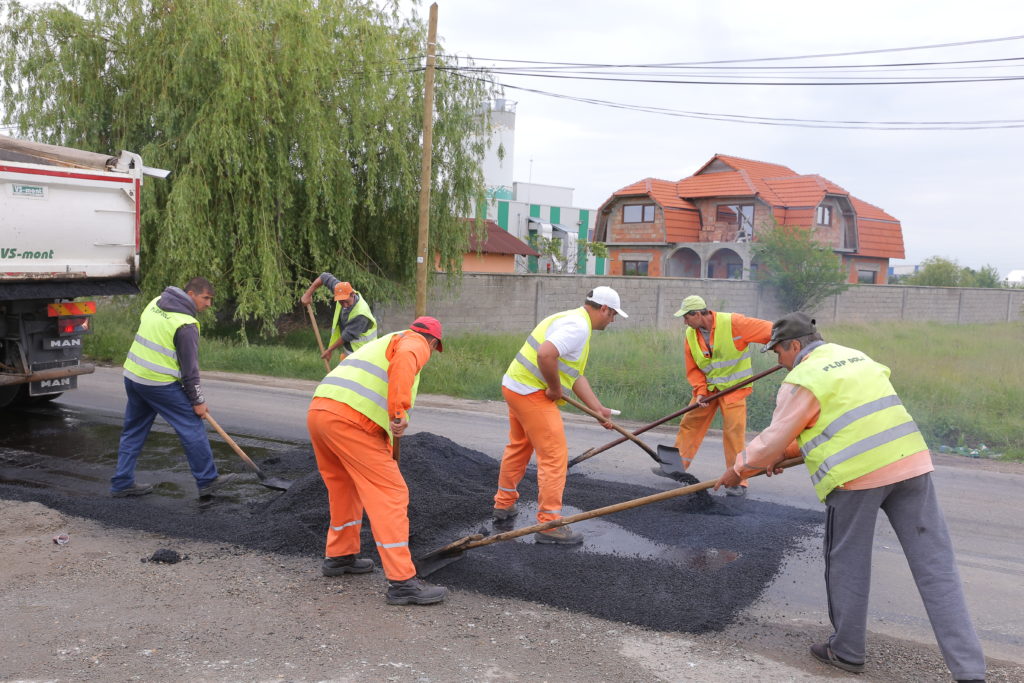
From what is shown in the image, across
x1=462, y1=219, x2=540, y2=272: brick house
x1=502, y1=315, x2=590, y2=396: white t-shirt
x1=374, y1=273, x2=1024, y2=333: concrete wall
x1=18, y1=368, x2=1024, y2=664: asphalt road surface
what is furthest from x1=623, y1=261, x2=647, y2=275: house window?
x1=502, y1=315, x2=590, y2=396: white t-shirt

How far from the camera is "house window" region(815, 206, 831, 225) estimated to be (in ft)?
112

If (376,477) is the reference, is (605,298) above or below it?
above

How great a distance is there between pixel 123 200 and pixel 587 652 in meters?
7.19

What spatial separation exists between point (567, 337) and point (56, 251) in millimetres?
5687

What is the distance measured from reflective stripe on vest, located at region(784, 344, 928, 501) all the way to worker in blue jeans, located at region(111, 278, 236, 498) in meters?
4.17

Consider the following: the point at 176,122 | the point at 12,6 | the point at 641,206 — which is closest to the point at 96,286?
the point at 176,122

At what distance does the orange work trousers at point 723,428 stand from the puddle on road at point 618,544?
128 cm

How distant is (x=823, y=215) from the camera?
3456 cm

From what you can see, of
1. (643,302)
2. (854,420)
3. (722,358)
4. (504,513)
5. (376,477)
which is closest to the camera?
(854,420)

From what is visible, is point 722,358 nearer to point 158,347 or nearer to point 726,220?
point 158,347

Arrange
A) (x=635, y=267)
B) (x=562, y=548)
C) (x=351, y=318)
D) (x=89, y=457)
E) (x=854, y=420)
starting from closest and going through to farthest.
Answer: (x=854, y=420) → (x=562, y=548) → (x=89, y=457) → (x=351, y=318) → (x=635, y=267)

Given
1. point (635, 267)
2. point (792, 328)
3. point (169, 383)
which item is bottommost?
point (169, 383)

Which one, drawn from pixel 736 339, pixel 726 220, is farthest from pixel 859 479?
pixel 726 220

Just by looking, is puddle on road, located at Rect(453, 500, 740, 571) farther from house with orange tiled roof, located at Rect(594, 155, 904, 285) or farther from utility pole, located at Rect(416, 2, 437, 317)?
house with orange tiled roof, located at Rect(594, 155, 904, 285)
